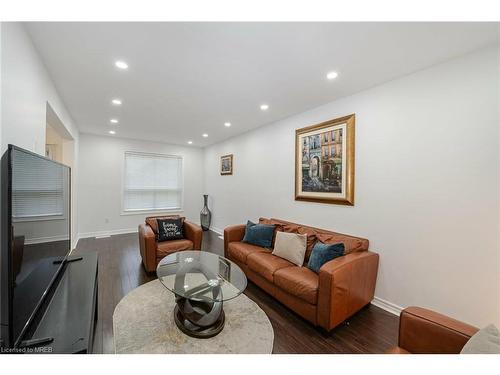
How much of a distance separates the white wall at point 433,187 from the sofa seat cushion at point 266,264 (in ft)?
2.92

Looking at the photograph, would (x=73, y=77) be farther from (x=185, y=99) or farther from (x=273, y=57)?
(x=273, y=57)

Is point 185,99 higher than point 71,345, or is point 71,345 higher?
point 185,99

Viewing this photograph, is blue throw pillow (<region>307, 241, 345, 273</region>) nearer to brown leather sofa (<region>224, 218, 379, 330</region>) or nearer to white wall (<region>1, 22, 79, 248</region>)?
brown leather sofa (<region>224, 218, 379, 330</region>)

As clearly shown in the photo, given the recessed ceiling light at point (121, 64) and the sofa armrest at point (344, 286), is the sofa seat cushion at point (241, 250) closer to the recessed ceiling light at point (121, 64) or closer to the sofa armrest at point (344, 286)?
the sofa armrest at point (344, 286)

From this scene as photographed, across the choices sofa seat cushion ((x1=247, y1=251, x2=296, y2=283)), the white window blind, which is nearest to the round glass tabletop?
sofa seat cushion ((x1=247, y1=251, x2=296, y2=283))

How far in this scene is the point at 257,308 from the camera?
2203mm

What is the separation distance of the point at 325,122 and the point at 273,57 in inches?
52.2

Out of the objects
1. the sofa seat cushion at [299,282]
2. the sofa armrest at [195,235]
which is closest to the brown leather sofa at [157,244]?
the sofa armrest at [195,235]

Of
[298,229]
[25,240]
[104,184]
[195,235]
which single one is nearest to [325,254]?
[298,229]

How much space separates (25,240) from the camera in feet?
3.40

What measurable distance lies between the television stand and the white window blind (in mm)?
548

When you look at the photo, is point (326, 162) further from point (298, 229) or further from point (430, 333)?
point (430, 333)
